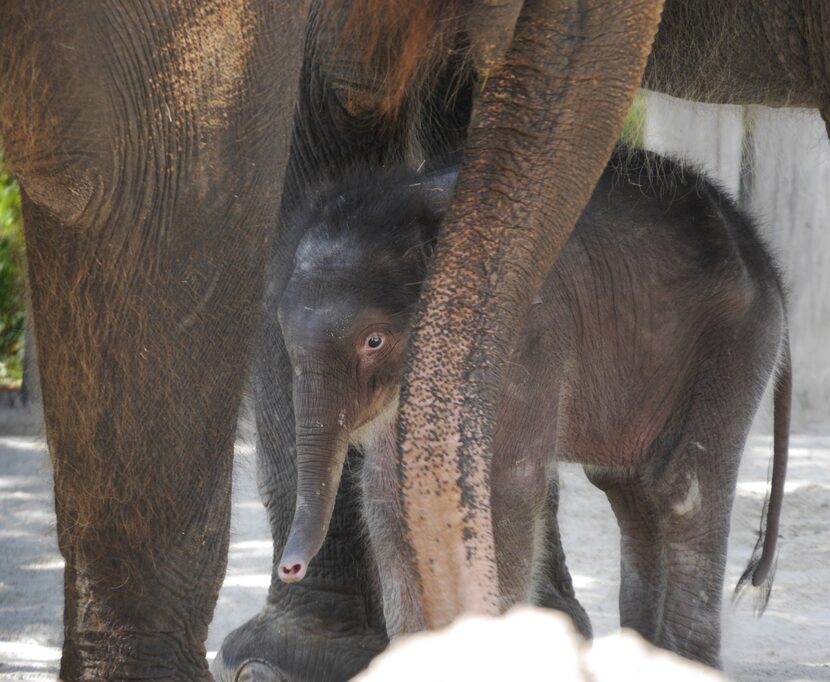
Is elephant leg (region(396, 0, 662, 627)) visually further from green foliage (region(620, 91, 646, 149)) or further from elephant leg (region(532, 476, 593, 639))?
green foliage (region(620, 91, 646, 149))

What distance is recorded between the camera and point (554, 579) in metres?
3.88

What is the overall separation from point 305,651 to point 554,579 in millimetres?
671

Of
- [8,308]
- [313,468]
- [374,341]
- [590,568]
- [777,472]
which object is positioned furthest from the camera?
[8,308]

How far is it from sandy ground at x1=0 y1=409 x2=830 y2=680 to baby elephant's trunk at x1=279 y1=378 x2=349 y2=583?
0.20 m

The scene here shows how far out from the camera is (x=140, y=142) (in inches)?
91.1

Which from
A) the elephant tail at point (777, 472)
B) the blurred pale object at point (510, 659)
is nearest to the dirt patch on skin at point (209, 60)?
the blurred pale object at point (510, 659)

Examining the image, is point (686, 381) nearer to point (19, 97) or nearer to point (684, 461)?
point (684, 461)

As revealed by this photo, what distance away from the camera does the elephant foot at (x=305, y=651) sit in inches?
137

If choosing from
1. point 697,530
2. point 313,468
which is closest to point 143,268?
point 313,468

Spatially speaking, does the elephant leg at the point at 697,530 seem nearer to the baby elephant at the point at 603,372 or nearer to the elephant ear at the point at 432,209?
the baby elephant at the point at 603,372

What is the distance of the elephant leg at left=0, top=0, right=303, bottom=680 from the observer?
2.25 m

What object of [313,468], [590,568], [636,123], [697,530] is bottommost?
[590,568]

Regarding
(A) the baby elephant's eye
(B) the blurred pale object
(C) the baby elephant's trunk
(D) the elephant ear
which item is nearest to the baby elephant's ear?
(D) the elephant ear

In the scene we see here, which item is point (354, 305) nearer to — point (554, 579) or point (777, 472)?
point (554, 579)
